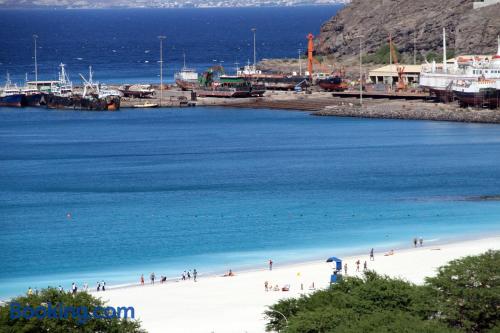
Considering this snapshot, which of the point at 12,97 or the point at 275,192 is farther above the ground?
the point at 12,97

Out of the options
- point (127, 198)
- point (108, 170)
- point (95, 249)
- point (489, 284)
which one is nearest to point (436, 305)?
point (489, 284)

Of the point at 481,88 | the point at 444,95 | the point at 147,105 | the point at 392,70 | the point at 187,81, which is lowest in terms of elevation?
the point at 147,105

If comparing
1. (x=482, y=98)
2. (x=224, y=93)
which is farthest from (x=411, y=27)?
(x=482, y=98)

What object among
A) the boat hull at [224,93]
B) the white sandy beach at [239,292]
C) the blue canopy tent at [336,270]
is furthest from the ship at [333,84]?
the blue canopy tent at [336,270]

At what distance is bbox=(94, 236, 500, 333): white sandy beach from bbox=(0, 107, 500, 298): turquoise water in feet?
7.78

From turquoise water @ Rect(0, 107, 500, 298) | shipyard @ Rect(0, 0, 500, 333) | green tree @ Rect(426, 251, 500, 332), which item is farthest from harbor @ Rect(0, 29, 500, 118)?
green tree @ Rect(426, 251, 500, 332)

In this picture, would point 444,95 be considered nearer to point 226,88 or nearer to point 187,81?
point 226,88

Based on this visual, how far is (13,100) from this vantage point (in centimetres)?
11438

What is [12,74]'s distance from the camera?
147875mm

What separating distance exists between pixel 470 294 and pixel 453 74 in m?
70.0

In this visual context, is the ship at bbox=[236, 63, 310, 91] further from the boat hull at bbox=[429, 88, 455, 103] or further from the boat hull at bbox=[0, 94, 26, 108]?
the boat hull at bbox=[0, 94, 26, 108]

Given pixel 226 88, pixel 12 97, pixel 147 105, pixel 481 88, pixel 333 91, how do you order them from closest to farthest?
pixel 481 88, pixel 147 105, pixel 333 91, pixel 12 97, pixel 226 88

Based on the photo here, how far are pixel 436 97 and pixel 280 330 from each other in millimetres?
71648

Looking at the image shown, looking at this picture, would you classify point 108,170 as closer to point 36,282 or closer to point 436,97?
point 36,282
